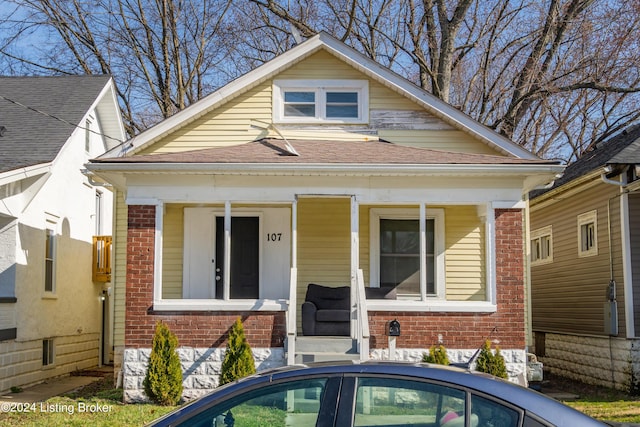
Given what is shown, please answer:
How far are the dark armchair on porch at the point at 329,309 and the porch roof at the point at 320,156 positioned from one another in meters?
2.32

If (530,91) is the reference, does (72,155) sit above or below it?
below

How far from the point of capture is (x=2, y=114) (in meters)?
16.9

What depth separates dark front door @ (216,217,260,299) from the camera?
47.8 ft

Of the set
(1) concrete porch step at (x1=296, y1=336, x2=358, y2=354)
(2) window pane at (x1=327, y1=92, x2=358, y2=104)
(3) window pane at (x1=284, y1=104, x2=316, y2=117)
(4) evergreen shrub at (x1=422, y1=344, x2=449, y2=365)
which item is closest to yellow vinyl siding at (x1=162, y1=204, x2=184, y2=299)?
(3) window pane at (x1=284, y1=104, x2=316, y2=117)

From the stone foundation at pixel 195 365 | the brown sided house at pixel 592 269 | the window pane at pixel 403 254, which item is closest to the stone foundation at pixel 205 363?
the stone foundation at pixel 195 365

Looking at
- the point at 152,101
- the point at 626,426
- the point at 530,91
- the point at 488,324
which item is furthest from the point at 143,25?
the point at 626,426

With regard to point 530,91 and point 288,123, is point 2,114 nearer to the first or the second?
point 288,123

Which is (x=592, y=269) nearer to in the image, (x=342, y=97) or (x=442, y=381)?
(x=342, y=97)

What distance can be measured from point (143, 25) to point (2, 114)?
13313 mm

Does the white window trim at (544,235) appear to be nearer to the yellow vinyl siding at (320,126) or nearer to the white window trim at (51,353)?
the yellow vinyl siding at (320,126)

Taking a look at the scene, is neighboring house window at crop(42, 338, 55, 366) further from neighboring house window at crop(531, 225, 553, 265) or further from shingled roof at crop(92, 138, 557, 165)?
neighboring house window at crop(531, 225, 553, 265)

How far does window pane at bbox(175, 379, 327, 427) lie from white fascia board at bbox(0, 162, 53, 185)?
9745mm

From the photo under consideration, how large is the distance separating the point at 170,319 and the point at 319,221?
3.42 meters

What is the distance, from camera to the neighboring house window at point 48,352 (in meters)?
16.2
